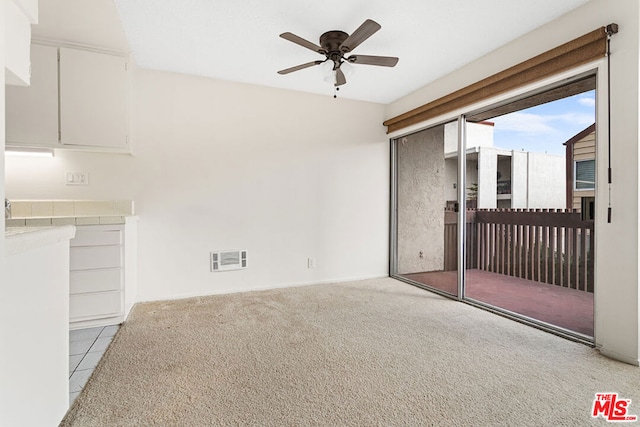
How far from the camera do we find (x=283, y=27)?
99.4 inches

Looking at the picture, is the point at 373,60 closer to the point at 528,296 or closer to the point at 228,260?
the point at 228,260

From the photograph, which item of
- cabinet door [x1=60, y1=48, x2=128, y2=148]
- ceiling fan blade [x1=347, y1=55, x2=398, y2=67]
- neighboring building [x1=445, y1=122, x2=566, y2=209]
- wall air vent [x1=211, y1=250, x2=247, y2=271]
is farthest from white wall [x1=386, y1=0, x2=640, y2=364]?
cabinet door [x1=60, y1=48, x2=128, y2=148]

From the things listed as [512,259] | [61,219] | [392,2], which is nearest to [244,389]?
[61,219]

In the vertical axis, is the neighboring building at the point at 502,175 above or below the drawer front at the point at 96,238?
above

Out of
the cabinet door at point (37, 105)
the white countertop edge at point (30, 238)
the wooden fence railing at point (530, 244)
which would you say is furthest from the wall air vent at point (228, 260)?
the wooden fence railing at point (530, 244)

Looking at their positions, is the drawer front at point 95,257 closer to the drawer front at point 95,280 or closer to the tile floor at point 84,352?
the drawer front at point 95,280

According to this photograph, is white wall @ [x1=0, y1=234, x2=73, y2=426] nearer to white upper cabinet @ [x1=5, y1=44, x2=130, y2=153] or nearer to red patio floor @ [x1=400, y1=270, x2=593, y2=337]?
white upper cabinet @ [x1=5, y1=44, x2=130, y2=153]

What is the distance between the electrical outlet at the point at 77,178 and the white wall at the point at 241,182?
1.7 inches

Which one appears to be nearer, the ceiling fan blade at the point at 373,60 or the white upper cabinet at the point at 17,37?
the white upper cabinet at the point at 17,37

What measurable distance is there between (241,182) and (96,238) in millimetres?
1493

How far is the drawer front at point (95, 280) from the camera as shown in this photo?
2.51m

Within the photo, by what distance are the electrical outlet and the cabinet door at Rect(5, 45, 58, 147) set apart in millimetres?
372

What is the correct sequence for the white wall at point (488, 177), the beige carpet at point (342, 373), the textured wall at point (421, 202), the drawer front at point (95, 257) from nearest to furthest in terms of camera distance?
the beige carpet at point (342, 373) < the drawer front at point (95, 257) < the white wall at point (488, 177) < the textured wall at point (421, 202)

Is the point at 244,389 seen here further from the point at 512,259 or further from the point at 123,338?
the point at 512,259
